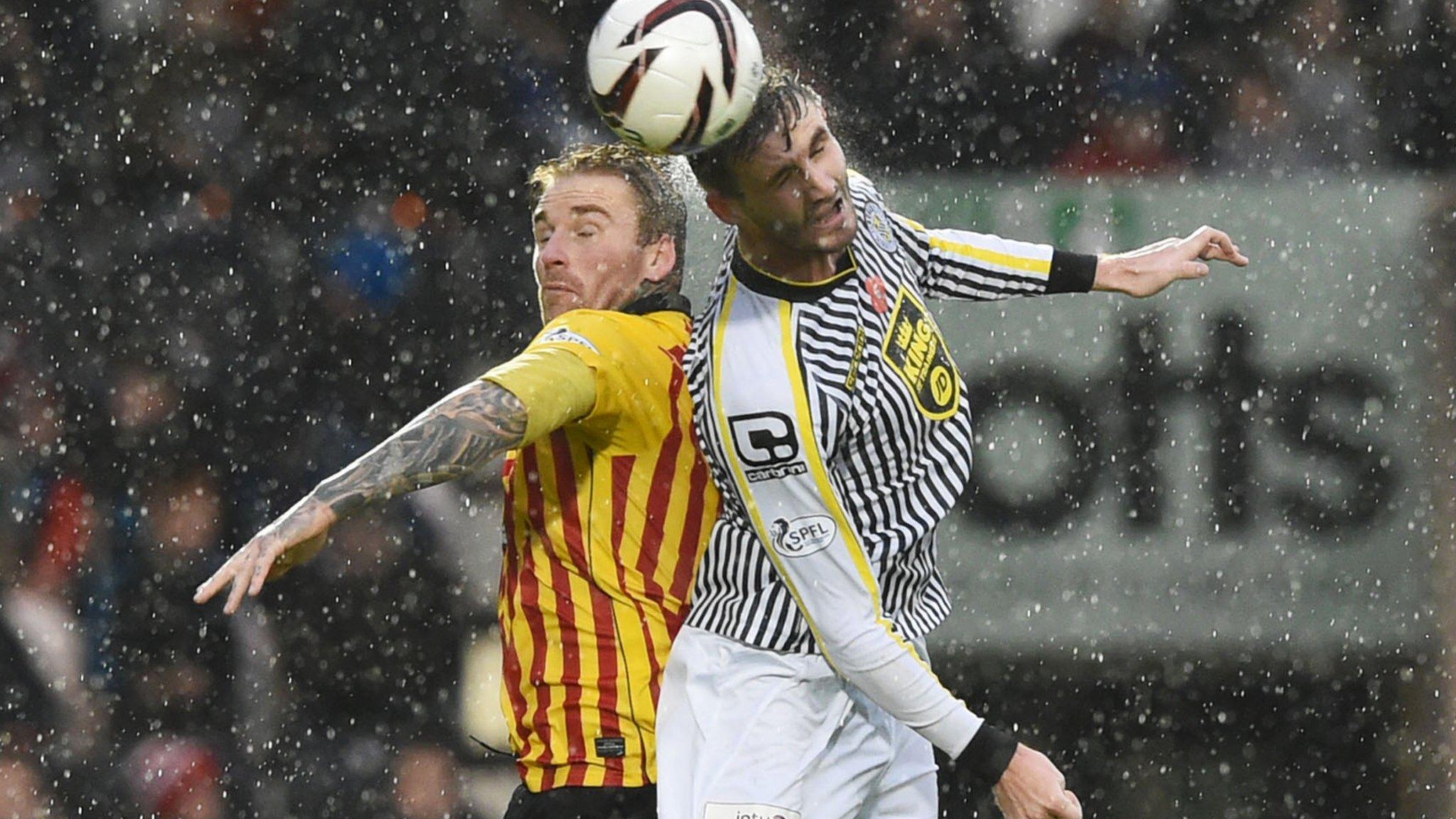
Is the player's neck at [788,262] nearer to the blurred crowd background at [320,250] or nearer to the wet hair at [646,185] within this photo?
the wet hair at [646,185]

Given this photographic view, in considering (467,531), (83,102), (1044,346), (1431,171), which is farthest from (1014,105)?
(83,102)

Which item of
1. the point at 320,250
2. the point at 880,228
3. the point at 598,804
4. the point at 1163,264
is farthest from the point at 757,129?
the point at 320,250

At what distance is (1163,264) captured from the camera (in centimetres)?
336

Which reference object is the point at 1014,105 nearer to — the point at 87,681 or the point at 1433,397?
the point at 1433,397

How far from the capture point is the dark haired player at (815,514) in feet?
9.56

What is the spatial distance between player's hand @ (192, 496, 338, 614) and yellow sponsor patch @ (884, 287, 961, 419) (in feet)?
2.79

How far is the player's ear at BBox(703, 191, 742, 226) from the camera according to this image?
2965mm

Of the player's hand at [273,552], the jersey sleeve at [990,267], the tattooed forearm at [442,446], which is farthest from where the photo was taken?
the jersey sleeve at [990,267]

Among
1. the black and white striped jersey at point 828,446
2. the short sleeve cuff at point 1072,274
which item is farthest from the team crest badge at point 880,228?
the short sleeve cuff at point 1072,274

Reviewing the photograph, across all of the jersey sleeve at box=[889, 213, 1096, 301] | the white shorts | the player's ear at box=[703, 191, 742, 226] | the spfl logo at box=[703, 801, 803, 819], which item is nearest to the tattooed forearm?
the player's ear at box=[703, 191, 742, 226]

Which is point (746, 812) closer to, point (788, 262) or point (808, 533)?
point (808, 533)

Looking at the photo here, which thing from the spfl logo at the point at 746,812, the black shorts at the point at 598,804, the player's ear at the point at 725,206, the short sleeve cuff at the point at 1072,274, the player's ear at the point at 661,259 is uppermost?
the player's ear at the point at 725,206

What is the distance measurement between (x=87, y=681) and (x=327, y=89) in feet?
5.57

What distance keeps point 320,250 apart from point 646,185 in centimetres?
226
